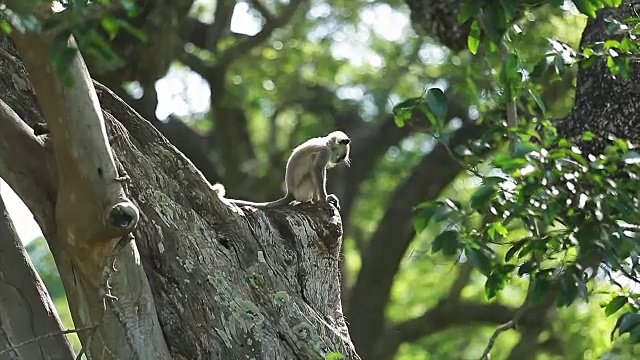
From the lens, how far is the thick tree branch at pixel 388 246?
39.1 feet

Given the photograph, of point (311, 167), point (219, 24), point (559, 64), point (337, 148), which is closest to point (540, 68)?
point (559, 64)

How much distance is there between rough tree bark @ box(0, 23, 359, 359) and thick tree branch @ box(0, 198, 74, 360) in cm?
19

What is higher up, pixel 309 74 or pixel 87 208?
pixel 309 74

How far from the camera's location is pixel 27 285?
4.27 metres

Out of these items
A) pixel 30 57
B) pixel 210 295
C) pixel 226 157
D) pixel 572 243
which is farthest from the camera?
pixel 226 157

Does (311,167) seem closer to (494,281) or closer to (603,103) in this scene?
(603,103)

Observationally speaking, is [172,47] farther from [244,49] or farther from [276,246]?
[276,246]

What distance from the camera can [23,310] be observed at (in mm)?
4199

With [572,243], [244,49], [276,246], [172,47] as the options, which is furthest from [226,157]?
[572,243]

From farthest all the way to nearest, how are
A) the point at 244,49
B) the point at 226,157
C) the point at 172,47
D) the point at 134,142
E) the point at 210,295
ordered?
the point at 226,157
the point at 244,49
the point at 172,47
the point at 134,142
the point at 210,295

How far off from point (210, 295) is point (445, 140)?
1.16 m

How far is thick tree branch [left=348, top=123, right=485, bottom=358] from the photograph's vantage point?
11.9 metres

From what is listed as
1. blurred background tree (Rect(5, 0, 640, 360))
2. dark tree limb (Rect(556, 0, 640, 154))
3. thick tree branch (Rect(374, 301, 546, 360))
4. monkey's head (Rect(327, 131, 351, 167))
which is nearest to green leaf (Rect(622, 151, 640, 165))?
dark tree limb (Rect(556, 0, 640, 154))

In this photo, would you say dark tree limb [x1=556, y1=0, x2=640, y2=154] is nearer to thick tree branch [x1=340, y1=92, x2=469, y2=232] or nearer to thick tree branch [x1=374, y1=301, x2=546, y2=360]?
thick tree branch [x1=340, y1=92, x2=469, y2=232]
